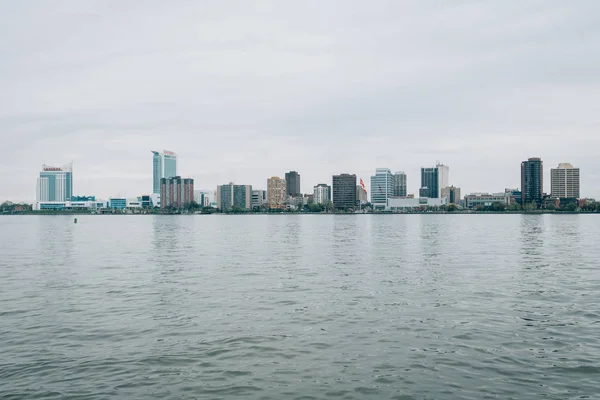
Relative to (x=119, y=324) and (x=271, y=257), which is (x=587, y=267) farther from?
(x=119, y=324)

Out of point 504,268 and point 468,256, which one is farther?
point 468,256

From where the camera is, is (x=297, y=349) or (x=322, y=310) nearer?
(x=297, y=349)

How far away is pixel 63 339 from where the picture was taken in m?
22.2

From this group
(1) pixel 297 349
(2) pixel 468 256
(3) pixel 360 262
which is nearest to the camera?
(1) pixel 297 349

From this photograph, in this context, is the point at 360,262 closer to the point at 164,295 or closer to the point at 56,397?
the point at 164,295

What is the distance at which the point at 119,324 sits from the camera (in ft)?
82.1

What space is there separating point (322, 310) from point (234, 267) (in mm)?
22254

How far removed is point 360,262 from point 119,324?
31.5m

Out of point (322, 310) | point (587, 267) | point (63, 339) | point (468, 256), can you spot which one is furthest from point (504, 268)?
point (63, 339)

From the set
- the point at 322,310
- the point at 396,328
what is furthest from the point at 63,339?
the point at 396,328

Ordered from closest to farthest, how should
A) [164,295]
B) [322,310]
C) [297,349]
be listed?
1. [297,349]
2. [322,310]
3. [164,295]

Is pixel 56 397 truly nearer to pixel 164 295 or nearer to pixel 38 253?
pixel 164 295

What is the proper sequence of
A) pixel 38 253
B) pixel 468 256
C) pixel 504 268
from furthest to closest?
pixel 38 253, pixel 468 256, pixel 504 268

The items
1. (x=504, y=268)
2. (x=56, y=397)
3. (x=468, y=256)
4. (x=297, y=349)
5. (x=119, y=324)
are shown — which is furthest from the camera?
(x=468, y=256)
